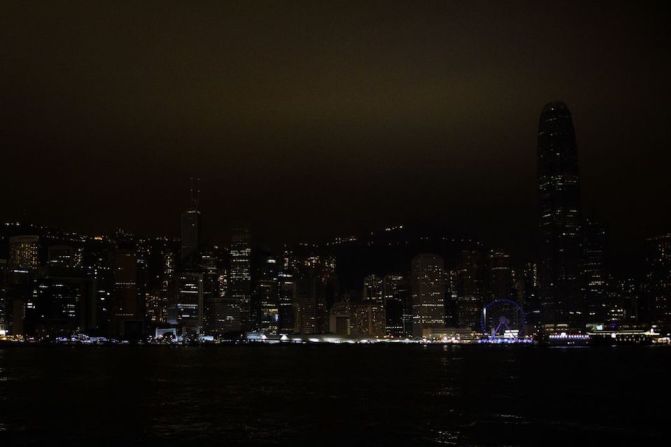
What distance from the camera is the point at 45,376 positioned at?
8962cm

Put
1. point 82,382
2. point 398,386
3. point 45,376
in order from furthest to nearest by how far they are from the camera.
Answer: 1. point 45,376
2. point 82,382
3. point 398,386

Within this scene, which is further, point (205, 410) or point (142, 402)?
point (142, 402)

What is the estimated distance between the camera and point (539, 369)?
4173 inches

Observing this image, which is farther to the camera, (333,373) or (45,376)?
(333,373)

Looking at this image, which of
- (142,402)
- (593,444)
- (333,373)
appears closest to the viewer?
(593,444)

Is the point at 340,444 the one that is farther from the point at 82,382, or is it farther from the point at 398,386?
the point at 82,382

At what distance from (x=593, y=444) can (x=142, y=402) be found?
33.1 m

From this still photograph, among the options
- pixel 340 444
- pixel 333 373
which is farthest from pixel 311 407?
pixel 333 373

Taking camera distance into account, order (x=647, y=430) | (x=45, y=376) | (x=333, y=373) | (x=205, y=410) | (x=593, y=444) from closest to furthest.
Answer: (x=593, y=444)
(x=647, y=430)
(x=205, y=410)
(x=45, y=376)
(x=333, y=373)

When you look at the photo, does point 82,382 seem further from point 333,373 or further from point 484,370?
point 484,370

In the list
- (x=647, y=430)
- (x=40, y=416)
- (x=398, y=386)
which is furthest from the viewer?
(x=398, y=386)

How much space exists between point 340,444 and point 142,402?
78.4ft

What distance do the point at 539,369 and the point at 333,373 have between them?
89.4ft

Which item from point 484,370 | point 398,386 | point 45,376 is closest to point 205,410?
point 398,386
